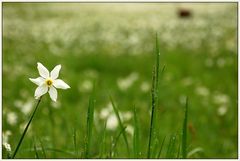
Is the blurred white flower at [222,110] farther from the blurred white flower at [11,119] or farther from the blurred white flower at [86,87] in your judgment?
the blurred white flower at [11,119]

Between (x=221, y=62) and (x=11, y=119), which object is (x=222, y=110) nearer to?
(x=11, y=119)

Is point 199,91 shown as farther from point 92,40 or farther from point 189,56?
point 92,40

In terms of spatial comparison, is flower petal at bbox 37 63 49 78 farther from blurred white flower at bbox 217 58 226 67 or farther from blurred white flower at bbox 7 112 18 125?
blurred white flower at bbox 217 58 226 67

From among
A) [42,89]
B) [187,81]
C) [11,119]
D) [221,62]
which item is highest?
[221,62]

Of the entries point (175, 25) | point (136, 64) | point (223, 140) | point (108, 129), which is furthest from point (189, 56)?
point (108, 129)

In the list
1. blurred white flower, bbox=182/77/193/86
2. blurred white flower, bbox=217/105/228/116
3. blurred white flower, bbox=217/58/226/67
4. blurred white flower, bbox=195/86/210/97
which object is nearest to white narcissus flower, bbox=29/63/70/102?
blurred white flower, bbox=217/105/228/116

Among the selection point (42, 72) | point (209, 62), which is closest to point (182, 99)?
point (209, 62)

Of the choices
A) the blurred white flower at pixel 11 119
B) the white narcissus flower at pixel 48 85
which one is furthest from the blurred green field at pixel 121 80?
the white narcissus flower at pixel 48 85

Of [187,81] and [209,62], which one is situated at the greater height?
[209,62]
